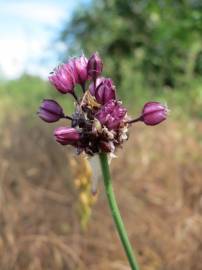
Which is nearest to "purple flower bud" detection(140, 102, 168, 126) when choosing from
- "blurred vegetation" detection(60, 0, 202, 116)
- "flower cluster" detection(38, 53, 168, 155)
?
"flower cluster" detection(38, 53, 168, 155)

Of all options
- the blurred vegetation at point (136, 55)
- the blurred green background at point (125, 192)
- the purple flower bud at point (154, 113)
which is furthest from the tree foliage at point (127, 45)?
the purple flower bud at point (154, 113)

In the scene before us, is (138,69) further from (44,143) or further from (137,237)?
(137,237)

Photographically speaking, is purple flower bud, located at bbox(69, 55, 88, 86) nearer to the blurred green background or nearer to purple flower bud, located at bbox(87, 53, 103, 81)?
purple flower bud, located at bbox(87, 53, 103, 81)

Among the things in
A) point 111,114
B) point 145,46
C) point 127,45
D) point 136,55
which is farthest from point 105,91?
point 127,45

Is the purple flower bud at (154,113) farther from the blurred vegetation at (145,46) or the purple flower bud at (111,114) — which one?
the blurred vegetation at (145,46)

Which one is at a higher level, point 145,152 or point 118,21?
point 118,21

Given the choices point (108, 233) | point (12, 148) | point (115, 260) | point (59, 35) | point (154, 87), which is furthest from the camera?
point (59, 35)

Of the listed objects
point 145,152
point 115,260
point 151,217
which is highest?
point 145,152

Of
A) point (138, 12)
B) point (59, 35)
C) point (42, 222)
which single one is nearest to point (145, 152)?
point (42, 222)
